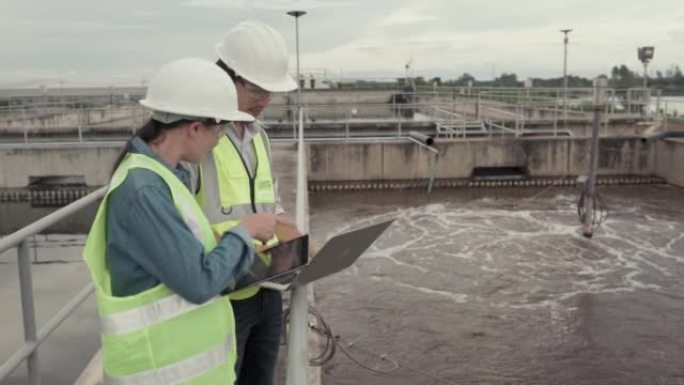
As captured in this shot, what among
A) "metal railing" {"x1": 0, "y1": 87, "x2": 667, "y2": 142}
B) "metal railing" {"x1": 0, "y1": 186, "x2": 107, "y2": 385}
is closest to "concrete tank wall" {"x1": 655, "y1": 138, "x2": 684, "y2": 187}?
"metal railing" {"x1": 0, "y1": 87, "x2": 667, "y2": 142}

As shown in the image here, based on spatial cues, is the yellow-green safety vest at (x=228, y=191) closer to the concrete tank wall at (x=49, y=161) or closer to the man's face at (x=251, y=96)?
the man's face at (x=251, y=96)

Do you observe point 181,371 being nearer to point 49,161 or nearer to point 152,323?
point 152,323

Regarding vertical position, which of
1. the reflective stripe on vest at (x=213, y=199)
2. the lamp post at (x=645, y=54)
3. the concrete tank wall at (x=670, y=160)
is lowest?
the concrete tank wall at (x=670, y=160)

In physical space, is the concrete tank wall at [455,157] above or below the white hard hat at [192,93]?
below

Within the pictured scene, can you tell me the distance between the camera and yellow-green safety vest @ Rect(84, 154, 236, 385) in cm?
149

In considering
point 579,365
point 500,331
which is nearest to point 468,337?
point 500,331

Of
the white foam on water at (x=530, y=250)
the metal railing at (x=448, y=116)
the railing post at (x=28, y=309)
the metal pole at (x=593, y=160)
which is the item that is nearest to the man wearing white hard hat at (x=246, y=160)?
the railing post at (x=28, y=309)

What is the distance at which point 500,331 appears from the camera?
6.29 metres

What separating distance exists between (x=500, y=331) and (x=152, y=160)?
5390 mm

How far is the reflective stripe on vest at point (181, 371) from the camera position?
5.03 feet

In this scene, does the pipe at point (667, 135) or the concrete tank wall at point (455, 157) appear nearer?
the pipe at point (667, 135)

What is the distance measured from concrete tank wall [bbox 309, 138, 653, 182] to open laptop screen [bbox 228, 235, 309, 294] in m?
12.5

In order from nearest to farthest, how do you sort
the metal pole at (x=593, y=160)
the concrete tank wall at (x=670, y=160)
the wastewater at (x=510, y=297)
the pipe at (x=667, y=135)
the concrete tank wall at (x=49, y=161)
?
the wastewater at (x=510, y=297) → the metal pole at (x=593, y=160) → the concrete tank wall at (x=49, y=161) → the concrete tank wall at (x=670, y=160) → the pipe at (x=667, y=135)

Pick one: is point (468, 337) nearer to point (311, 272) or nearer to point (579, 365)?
point (579, 365)
